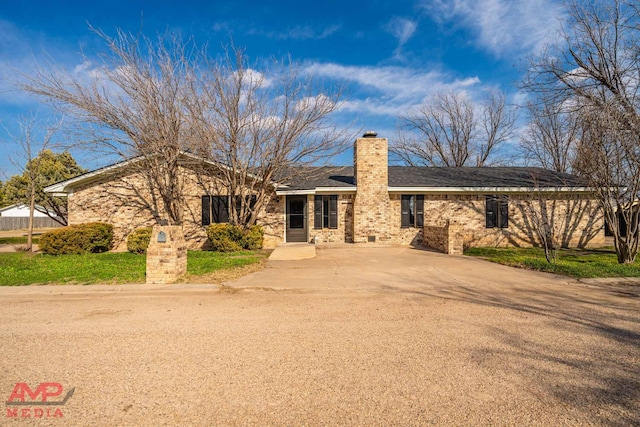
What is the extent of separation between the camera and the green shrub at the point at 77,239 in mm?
12305

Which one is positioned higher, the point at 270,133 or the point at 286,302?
the point at 270,133

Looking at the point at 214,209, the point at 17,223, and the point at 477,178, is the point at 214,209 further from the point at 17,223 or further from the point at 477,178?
the point at 17,223

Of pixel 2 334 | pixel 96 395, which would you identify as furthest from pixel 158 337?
pixel 2 334

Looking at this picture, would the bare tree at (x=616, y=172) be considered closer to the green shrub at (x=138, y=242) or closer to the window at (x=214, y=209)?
the window at (x=214, y=209)

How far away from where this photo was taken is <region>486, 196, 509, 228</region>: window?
15.3 m

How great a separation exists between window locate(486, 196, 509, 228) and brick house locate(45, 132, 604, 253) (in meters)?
0.05

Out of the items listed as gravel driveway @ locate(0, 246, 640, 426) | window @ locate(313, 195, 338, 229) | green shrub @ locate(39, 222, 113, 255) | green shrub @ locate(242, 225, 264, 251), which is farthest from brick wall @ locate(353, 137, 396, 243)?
green shrub @ locate(39, 222, 113, 255)

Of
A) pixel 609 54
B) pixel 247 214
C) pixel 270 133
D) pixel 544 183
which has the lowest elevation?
pixel 247 214

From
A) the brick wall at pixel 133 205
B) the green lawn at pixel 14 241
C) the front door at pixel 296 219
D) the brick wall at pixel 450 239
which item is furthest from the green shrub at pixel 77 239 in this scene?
the brick wall at pixel 450 239

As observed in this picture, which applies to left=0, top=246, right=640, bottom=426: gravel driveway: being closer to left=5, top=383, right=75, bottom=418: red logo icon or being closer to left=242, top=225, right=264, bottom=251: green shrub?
left=5, top=383, right=75, bottom=418: red logo icon

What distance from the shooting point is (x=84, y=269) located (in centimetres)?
898

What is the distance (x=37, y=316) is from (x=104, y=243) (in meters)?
9.43

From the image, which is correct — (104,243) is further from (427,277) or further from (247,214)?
(427,277)

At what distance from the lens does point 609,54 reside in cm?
1422
